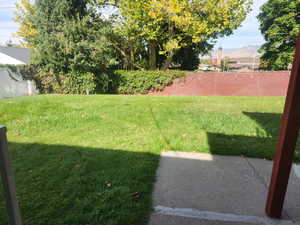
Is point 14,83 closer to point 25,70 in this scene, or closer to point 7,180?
point 25,70

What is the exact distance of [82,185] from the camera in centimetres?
218

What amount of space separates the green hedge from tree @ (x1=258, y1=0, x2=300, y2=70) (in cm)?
1115

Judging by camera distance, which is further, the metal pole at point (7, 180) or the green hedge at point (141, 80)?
the green hedge at point (141, 80)

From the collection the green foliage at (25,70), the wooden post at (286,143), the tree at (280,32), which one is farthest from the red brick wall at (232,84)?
the wooden post at (286,143)

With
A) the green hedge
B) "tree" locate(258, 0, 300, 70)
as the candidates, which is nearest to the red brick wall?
the green hedge

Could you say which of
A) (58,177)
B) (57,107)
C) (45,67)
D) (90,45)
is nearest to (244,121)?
(58,177)

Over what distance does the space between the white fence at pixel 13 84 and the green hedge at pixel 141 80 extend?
4.53 metres

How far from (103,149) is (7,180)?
2097 millimetres

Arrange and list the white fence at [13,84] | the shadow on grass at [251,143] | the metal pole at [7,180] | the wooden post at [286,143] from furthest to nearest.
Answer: the white fence at [13,84], the shadow on grass at [251,143], the wooden post at [286,143], the metal pole at [7,180]

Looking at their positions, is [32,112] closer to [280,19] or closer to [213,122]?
[213,122]

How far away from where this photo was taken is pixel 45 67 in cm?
1023

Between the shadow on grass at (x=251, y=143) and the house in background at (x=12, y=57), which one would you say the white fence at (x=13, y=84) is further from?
the shadow on grass at (x=251, y=143)

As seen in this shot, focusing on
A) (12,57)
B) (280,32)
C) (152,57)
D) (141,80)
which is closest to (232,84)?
(141,80)

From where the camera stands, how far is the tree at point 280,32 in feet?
50.8
